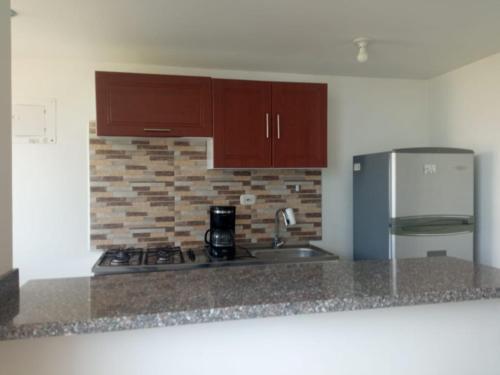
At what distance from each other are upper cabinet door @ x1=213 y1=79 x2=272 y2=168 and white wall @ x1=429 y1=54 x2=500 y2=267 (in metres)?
1.50

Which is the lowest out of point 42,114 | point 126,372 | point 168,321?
point 126,372

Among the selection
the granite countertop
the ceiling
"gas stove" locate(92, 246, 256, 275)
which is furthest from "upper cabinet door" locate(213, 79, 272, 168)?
the granite countertop

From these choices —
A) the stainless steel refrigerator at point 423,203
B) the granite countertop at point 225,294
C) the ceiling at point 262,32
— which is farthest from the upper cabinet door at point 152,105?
the granite countertop at point 225,294

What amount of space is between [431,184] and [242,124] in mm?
1355

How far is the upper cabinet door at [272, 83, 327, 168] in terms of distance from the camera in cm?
274

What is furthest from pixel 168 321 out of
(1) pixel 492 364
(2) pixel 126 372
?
(1) pixel 492 364

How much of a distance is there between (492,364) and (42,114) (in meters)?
2.85

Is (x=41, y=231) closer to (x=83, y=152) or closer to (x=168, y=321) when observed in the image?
(x=83, y=152)

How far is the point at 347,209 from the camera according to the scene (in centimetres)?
319

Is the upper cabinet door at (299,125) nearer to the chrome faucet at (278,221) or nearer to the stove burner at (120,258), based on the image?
the chrome faucet at (278,221)

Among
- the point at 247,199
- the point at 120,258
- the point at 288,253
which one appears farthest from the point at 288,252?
the point at 120,258

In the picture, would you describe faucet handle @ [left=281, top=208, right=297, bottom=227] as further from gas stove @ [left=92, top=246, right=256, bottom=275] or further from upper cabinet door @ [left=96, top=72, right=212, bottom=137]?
upper cabinet door @ [left=96, top=72, right=212, bottom=137]

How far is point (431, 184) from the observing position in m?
2.62

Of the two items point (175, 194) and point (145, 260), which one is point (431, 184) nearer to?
point (175, 194)
